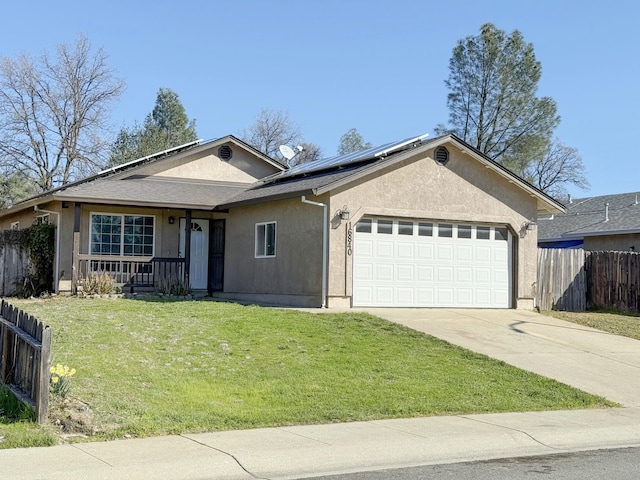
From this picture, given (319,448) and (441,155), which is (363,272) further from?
(319,448)

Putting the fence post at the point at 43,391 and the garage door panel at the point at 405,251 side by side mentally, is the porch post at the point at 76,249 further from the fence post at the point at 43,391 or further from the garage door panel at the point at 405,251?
the fence post at the point at 43,391

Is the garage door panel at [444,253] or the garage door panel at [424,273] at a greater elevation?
the garage door panel at [444,253]

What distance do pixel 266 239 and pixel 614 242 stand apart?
15839mm

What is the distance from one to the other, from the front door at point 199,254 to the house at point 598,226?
1295 cm

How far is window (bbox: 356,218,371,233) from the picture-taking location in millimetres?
19680

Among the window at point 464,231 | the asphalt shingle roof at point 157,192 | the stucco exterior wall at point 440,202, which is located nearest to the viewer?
the stucco exterior wall at point 440,202

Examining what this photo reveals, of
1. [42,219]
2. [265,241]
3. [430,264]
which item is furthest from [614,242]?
[42,219]

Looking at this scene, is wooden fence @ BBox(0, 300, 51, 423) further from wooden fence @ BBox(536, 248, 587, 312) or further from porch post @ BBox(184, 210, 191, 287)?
wooden fence @ BBox(536, 248, 587, 312)

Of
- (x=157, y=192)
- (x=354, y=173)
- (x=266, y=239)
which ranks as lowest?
(x=266, y=239)

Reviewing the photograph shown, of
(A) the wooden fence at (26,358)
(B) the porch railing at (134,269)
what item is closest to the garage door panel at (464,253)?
(B) the porch railing at (134,269)

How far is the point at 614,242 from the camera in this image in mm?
30672

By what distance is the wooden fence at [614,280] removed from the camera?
73.8ft

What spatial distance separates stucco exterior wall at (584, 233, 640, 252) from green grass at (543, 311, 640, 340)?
26.8 ft

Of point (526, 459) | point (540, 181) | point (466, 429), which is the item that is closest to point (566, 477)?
point (526, 459)
